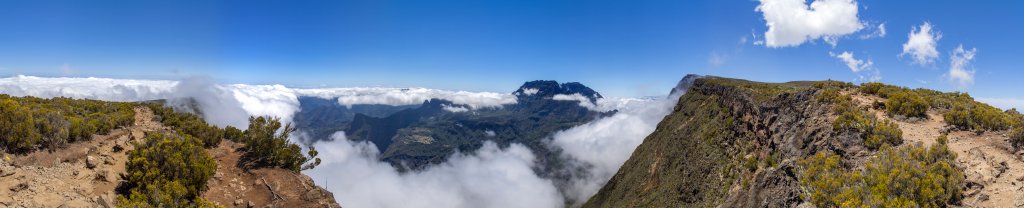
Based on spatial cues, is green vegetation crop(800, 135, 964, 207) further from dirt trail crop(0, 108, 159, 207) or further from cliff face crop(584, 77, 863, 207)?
dirt trail crop(0, 108, 159, 207)

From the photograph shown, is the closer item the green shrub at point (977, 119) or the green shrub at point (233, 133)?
the green shrub at point (977, 119)

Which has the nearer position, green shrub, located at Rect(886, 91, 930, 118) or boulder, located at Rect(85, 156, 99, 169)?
boulder, located at Rect(85, 156, 99, 169)

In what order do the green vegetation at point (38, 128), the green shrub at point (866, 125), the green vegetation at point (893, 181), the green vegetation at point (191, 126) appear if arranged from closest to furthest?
the green vegetation at point (893, 181) < the green vegetation at point (38, 128) < the green shrub at point (866, 125) < the green vegetation at point (191, 126)

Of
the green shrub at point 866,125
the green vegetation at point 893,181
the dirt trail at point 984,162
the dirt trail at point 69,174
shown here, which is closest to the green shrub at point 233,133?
the dirt trail at point 69,174

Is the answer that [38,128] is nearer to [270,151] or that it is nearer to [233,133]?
[270,151]

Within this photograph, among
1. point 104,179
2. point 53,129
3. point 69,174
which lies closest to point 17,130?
point 53,129

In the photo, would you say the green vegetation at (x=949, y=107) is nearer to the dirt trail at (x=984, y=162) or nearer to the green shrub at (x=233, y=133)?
the dirt trail at (x=984, y=162)

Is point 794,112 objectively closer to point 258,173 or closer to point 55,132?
point 258,173

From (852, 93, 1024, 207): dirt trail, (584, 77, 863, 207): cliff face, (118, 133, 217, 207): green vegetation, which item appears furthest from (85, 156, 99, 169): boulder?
A: (852, 93, 1024, 207): dirt trail

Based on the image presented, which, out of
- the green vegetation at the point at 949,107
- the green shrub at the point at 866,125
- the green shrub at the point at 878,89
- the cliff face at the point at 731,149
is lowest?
the cliff face at the point at 731,149
